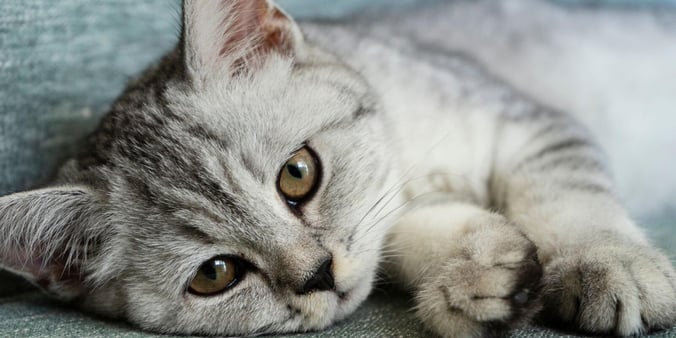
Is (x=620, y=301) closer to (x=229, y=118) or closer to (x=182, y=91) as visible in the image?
(x=229, y=118)

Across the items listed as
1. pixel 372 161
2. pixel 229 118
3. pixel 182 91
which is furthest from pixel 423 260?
pixel 182 91

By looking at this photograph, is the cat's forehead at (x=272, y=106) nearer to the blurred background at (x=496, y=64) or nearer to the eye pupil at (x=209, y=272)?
the eye pupil at (x=209, y=272)

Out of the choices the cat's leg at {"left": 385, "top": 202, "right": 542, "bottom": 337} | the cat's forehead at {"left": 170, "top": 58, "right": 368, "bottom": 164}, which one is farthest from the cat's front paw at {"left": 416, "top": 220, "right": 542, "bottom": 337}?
the cat's forehead at {"left": 170, "top": 58, "right": 368, "bottom": 164}

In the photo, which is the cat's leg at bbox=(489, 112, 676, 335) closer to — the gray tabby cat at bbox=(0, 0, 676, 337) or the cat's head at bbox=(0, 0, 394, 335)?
the gray tabby cat at bbox=(0, 0, 676, 337)

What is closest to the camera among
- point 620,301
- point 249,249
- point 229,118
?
point 620,301

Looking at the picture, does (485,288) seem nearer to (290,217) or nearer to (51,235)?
(290,217)
